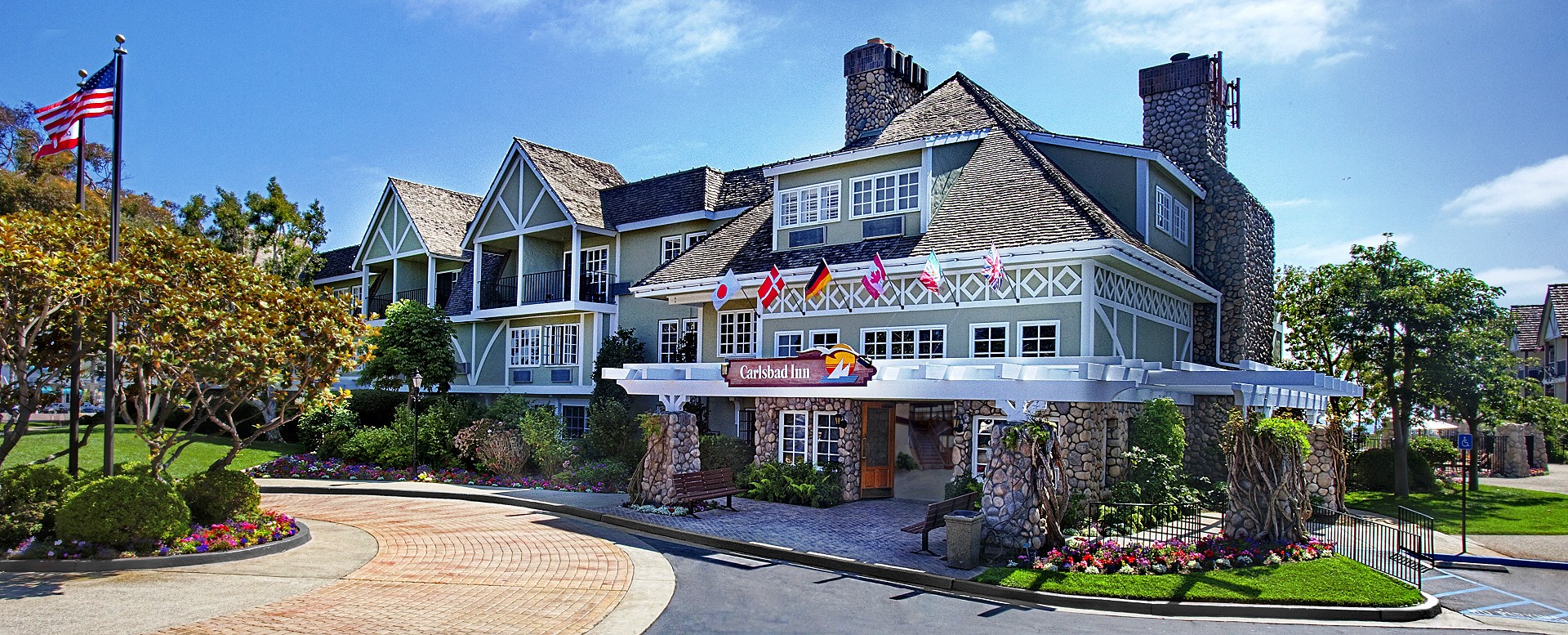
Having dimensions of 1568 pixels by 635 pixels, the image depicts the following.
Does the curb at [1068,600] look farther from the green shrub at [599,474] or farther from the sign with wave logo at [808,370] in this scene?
the green shrub at [599,474]

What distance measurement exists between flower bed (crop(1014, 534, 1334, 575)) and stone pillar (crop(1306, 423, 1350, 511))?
5563mm

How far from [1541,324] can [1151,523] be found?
52790 mm

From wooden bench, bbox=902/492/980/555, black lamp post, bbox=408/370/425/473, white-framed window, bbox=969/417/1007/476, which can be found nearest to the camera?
wooden bench, bbox=902/492/980/555

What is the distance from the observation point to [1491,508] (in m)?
23.4

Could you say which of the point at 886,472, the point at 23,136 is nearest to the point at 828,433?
the point at 886,472

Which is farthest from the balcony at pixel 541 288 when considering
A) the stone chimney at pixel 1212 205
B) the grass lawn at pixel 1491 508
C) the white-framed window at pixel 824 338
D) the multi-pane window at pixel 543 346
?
the grass lawn at pixel 1491 508

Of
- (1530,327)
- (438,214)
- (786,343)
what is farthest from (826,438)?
(1530,327)

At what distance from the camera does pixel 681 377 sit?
775 inches

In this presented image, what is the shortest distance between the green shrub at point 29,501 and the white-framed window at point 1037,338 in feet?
53.6

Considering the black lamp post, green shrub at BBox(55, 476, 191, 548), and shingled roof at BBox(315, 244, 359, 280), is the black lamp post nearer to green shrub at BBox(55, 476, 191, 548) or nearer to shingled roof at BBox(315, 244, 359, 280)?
green shrub at BBox(55, 476, 191, 548)

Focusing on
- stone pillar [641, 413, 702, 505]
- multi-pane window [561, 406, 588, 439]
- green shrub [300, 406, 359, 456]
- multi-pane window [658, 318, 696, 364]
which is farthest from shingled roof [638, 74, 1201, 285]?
green shrub [300, 406, 359, 456]

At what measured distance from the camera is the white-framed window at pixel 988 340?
19375 mm

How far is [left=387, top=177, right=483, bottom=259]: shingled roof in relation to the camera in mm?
34500

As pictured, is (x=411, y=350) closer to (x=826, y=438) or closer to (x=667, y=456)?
(x=667, y=456)
